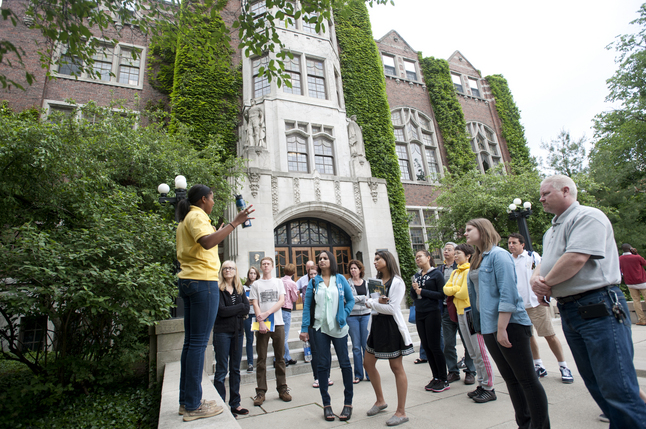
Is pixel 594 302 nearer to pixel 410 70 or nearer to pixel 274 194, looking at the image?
pixel 274 194

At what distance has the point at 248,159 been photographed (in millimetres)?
12492

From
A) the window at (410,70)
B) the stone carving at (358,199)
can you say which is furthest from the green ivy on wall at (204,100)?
the window at (410,70)

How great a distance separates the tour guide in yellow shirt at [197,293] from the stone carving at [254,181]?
9.66 meters

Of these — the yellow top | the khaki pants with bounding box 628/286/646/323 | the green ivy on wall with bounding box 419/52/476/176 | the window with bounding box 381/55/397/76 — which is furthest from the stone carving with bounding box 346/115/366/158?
the yellow top

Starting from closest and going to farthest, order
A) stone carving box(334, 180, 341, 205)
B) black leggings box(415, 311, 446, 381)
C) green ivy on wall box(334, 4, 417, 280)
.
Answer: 1. black leggings box(415, 311, 446, 381)
2. stone carving box(334, 180, 341, 205)
3. green ivy on wall box(334, 4, 417, 280)

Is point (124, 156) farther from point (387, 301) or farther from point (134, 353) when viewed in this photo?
point (387, 301)

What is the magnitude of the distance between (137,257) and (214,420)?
345cm

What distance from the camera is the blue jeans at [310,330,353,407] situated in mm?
3760

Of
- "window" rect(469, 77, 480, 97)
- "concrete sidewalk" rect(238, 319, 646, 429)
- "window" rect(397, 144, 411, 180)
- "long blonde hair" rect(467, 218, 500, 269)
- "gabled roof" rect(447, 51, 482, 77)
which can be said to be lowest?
"concrete sidewalk" rect(238, 319, 646, 429)

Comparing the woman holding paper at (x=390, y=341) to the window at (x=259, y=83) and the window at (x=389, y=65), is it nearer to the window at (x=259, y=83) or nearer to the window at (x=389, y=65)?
the window at (x=259, y=83)

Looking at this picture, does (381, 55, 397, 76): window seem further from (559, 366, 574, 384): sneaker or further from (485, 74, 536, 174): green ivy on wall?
(559, 366, 574, 384): sneaker

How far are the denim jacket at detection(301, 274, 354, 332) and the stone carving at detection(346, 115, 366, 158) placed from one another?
1126cm

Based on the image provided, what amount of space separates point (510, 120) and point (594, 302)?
25199mm

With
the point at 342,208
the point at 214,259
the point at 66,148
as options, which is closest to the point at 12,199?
the point at 66,148
